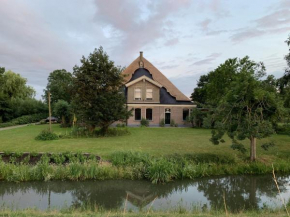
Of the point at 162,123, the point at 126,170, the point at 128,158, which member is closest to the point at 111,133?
the point at 162,123

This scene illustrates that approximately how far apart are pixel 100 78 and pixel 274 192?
12976mm

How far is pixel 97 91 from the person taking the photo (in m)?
16.3

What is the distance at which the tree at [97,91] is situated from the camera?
630 inches

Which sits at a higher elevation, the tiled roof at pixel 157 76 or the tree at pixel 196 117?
the tiled roof at pixel 157 76

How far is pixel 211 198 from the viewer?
643 centimetres

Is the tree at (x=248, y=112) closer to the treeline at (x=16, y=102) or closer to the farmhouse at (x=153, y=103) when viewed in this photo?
the farmhouse at (x=153, y=103)

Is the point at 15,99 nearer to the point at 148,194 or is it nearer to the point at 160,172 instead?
the point at 160,172

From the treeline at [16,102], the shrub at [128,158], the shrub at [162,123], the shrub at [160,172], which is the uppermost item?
the treeline at [16,102]

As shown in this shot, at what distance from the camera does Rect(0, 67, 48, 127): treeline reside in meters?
33.8

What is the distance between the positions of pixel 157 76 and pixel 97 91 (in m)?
14.9

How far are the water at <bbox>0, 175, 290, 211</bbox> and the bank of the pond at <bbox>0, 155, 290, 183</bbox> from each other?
24 cm

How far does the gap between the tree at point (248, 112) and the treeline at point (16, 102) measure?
1165 inches

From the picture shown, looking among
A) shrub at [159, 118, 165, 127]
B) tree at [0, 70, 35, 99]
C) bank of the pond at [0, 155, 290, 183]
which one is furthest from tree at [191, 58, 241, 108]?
tree at [0, 70, 35, 99]

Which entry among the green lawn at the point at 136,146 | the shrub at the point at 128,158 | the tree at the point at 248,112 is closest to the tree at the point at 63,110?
the green lawn at the point at 136,146
